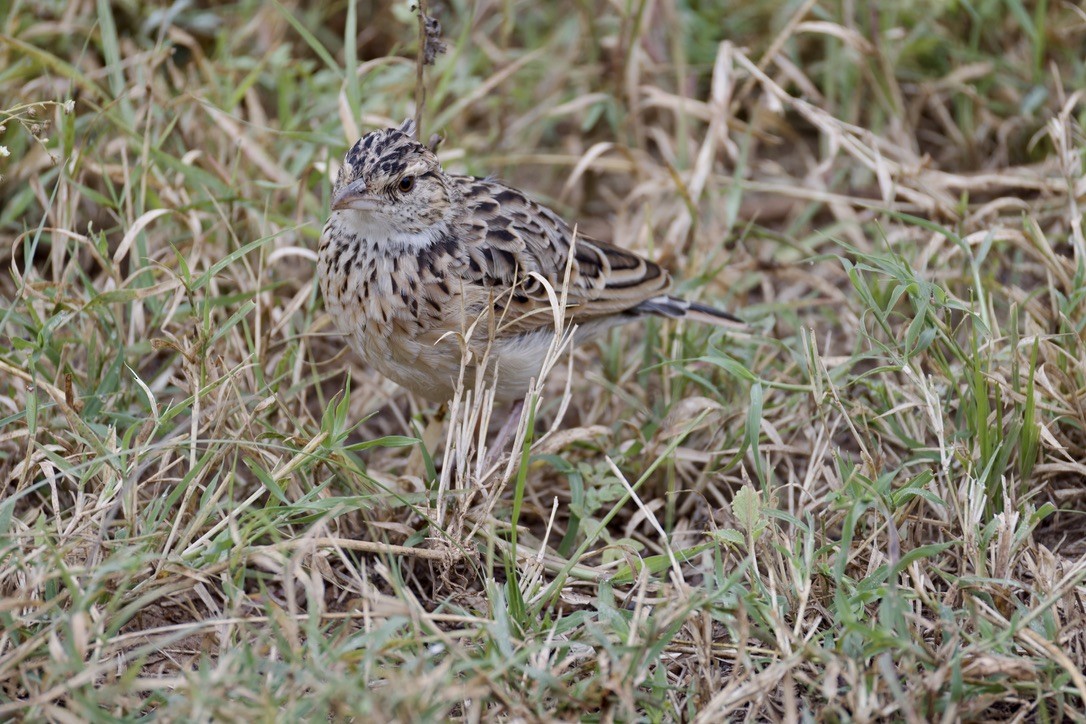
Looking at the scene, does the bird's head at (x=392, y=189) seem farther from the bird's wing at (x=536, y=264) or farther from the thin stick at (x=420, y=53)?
the thin stick at (x=420, y=53)

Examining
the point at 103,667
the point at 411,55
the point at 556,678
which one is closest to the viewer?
the point at 103,667

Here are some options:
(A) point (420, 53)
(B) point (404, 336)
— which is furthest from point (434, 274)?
(A) point (420, 53)

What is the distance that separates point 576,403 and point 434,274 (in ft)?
4.11

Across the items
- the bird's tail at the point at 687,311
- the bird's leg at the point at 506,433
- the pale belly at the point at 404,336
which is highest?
the pale belly at the point at 404,336

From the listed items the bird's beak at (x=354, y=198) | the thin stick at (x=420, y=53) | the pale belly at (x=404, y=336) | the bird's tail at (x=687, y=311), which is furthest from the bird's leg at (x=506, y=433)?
the thin stick at (x=420, y=53)

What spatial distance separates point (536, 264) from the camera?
4.69 meters

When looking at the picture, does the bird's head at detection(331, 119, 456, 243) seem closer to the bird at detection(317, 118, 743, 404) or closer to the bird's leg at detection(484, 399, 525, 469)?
the bird at detection(317, 118, 743, 404)

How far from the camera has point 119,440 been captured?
433 cm

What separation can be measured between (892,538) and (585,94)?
4.11m

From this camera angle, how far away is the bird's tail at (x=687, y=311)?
504cm

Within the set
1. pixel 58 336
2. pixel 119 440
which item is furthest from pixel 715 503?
pixel 58 336

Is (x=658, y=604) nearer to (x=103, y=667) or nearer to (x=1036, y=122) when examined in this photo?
(x=103, y=667)

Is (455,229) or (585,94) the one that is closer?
(455,229)

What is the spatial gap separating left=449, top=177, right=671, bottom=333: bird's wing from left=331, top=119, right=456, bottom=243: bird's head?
19cm
